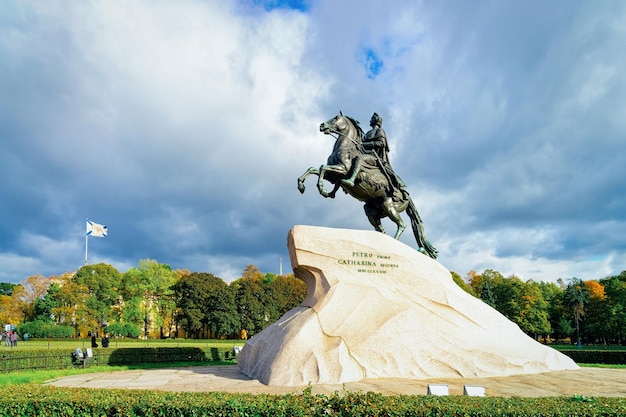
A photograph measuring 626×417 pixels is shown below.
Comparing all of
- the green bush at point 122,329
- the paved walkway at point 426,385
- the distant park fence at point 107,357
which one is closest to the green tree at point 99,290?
the green bush at point 122,329

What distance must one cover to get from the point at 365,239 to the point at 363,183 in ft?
10.2

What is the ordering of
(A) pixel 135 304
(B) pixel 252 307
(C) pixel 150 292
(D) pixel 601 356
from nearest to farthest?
(D) pixel 601 356 < (B) pixel 252 307 < (A) pixel 135 304 < (C) pixel 150 292

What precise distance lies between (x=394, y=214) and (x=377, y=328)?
5.72m

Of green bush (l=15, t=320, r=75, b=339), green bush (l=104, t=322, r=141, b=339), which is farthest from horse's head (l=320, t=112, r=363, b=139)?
green bush (l=15, t=320, r=75, b=339)

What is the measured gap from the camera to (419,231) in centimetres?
1680

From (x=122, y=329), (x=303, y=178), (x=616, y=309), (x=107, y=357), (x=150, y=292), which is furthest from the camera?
(x=150, y=292)

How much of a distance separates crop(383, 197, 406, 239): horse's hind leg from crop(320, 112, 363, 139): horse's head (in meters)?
2.51

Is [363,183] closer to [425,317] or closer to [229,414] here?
[425,317]

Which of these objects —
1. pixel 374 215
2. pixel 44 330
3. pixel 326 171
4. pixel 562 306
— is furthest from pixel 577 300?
pixel 44 330

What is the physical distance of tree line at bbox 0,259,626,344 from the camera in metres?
47.5

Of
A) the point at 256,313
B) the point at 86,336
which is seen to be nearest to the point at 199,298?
the point at 256,313

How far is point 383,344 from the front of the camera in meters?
10.8

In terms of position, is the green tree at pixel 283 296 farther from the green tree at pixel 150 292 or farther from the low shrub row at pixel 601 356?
the low shrub row at pixel 601 356

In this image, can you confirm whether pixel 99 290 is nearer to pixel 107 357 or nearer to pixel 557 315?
pixel 107 357
